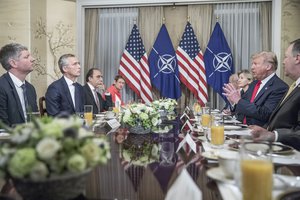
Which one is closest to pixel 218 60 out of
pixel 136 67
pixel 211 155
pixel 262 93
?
pixel 136 67

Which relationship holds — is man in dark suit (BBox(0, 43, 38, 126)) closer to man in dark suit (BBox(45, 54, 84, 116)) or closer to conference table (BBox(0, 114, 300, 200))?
man in dark suit (BBox(45, 54, 84, 116))

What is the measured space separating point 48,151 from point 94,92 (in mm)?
3520

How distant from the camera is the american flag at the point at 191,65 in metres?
5.40

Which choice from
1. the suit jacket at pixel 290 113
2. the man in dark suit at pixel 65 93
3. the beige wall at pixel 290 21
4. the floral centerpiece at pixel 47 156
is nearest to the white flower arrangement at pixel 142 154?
the floral centerpiece at pixel 47 156

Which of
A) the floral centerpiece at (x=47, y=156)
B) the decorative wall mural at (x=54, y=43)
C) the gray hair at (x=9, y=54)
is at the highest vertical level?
the decorative wall mural at (x=54, y=43)

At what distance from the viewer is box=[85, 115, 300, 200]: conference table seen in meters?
0.96

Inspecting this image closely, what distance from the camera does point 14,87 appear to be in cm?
268

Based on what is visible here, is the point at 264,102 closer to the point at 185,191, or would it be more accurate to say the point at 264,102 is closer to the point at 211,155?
the point at 211,155

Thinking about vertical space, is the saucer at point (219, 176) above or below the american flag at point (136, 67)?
below

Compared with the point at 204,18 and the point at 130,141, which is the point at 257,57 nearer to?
the point at 130,141

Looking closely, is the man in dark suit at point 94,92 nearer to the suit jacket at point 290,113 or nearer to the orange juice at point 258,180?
the suit jacket at point 290,113

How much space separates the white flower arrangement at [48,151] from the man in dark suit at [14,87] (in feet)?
6.58

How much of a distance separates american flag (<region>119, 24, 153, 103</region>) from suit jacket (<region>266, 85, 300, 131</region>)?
342 centimetres

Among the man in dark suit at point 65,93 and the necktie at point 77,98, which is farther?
the necktie at point 77,98
